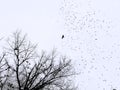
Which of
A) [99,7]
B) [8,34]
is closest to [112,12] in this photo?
[99,7]

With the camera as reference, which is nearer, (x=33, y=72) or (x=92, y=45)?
(x=33, y=72)

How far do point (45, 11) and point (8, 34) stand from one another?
4.75 m

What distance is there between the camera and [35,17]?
24031mm

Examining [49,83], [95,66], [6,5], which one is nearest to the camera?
[49,83]

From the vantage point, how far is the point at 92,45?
21.3 metres

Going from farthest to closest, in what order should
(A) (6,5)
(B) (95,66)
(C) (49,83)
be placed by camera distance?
(A) (6,5) < (B) (95,66) < (C) (49,83)

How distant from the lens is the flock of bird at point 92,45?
770 inches

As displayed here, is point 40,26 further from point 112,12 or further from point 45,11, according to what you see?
point 112,12

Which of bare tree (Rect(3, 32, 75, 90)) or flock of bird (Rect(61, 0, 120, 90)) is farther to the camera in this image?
flock of bird (Rect(61, 0, 120, 90))

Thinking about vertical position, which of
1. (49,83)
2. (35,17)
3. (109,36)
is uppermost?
(35,17)

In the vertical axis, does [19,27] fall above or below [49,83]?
above

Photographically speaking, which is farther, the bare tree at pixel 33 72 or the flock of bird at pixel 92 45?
the flock of bird at pixel 92 45

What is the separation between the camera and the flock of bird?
64.1 ft

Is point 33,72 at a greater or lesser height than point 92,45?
lesser
